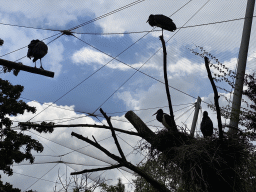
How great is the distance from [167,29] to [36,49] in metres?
3.09

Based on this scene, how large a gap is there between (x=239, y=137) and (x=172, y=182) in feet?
4.07

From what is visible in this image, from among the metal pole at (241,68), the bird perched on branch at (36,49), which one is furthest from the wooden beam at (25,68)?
the metal pole at (241,68)

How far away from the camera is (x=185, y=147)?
4.32 m

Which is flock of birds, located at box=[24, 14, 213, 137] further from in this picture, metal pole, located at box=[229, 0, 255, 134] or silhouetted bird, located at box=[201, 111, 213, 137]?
metal pole, located at box=[229, 0, 255, 134]

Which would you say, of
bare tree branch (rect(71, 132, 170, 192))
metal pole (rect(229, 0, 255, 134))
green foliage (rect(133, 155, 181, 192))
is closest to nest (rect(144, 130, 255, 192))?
green foliage (rect(133, 155, 181, 192))

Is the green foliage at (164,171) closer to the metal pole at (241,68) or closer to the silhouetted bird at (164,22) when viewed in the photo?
the metal pole at (241,68)

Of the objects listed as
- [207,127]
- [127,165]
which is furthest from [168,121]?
[127,165]

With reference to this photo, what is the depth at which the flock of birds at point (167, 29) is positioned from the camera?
18.8 feet

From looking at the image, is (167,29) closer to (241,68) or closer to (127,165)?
(241,68)

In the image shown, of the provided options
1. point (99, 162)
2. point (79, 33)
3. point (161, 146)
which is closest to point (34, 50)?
point (79, 33)

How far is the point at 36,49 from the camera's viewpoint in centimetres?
781

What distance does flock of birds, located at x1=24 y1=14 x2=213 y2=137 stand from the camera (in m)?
5.72

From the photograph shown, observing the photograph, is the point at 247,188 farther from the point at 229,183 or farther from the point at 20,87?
the point at 20,87

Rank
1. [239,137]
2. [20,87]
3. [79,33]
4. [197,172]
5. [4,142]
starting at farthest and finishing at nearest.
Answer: [20,87] → [4,142] → [79,33] → [239,137] → [197,172]
